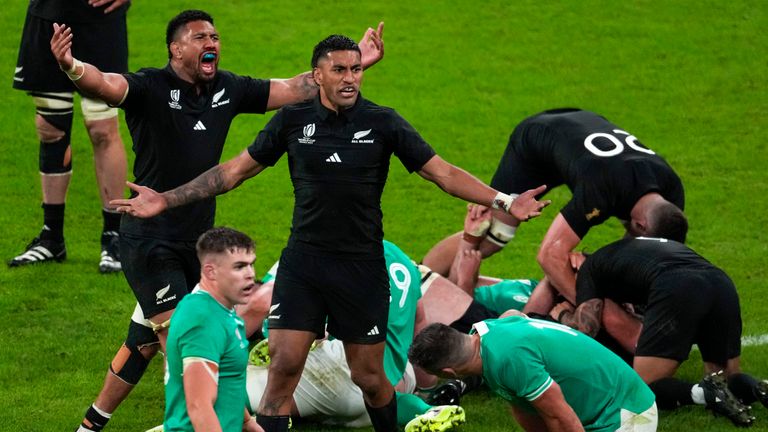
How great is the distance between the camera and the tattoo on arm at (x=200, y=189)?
8.58 meters

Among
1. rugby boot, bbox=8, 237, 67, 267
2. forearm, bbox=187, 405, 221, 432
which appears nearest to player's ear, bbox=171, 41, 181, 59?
forearm, bbox=187, 405, 221, 432

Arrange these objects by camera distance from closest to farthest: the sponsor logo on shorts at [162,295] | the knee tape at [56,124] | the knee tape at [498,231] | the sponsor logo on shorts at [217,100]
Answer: the sponsor logo on shorts at [162,295] < the sponsor logo on shorts at [217,100] < the knee tape at [498,231] < the knee tape at [56,124]

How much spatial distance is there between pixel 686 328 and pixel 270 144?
300cm

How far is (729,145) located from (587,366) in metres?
8.29

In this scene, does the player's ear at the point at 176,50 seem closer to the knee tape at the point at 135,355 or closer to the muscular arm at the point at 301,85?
the muscular arm at the point at 301,85

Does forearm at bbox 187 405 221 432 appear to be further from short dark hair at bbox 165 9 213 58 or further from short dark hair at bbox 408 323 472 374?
short dark hair at bbox 165 9 213 58

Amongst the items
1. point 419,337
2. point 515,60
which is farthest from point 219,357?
point 515,60

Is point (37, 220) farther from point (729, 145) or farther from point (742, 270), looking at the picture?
point (729, 145)

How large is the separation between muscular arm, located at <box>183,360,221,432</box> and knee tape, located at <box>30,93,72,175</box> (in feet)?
19.5

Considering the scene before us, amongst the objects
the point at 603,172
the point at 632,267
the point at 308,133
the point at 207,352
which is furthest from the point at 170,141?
the point at 603,172

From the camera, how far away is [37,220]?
1333cm

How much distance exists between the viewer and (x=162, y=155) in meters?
8.95

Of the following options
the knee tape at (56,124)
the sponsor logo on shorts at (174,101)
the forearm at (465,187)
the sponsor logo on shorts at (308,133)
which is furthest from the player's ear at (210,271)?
the knee tape at (56,124)

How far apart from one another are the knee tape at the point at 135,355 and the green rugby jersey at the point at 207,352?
6.38 feet
